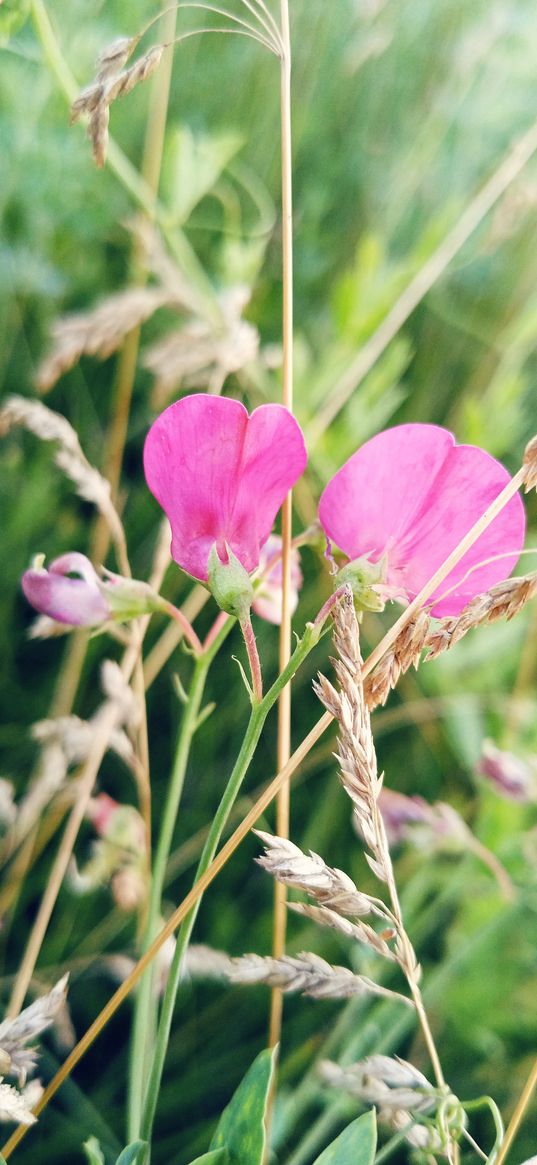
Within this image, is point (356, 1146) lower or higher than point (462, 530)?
lower

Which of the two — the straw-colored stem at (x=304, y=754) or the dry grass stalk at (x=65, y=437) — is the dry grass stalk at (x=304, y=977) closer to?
the straw-colored stem at (x=304, y=754)

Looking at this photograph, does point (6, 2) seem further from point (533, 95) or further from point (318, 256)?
point (533, 95)

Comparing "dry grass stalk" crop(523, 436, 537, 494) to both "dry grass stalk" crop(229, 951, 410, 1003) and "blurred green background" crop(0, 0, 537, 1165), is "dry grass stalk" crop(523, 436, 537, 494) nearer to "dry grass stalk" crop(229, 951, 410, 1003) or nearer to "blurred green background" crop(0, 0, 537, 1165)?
"dry grass stalk" crop(229, 951, 410, 1003)

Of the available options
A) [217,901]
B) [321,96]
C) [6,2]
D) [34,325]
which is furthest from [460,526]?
[321,96]

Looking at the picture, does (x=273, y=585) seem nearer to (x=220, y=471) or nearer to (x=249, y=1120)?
(x=220, y=471)

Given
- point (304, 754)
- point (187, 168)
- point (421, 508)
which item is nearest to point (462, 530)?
point (421, 508)
